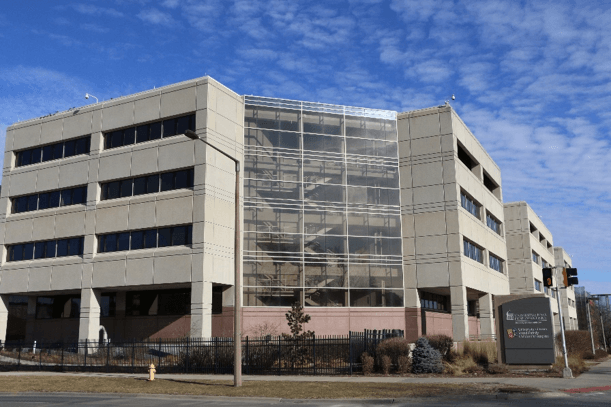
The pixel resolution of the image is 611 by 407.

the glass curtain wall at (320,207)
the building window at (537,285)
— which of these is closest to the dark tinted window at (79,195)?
the glass curtain wall at (320,207)

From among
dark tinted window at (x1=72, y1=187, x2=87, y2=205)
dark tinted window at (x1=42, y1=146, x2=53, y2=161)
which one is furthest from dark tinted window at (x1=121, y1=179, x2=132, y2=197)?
dark tinted window at (x1=42, y1=146, x2=53, y2=161)

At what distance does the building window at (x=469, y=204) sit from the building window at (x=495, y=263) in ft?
17.8

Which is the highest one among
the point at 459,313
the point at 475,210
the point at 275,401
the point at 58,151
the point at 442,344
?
the point at 58,151

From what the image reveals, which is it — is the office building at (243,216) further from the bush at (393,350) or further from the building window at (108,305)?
the bush at (393,350)

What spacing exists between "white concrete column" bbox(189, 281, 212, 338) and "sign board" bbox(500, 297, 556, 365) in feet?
65.1

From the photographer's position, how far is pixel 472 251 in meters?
50.2

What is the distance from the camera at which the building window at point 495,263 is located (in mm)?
57338

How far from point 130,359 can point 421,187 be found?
82.5ft

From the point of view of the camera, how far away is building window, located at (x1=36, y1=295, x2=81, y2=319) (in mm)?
→ 51500

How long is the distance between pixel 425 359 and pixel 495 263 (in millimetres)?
34447

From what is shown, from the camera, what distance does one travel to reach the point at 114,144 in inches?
1844

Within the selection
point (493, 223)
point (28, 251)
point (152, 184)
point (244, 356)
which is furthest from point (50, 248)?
point (493, 223)

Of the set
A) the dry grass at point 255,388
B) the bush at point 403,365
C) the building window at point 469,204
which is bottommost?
the dry grass at point 255,388

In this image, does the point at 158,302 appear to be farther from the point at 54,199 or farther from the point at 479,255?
Answer: the point at 479,255
